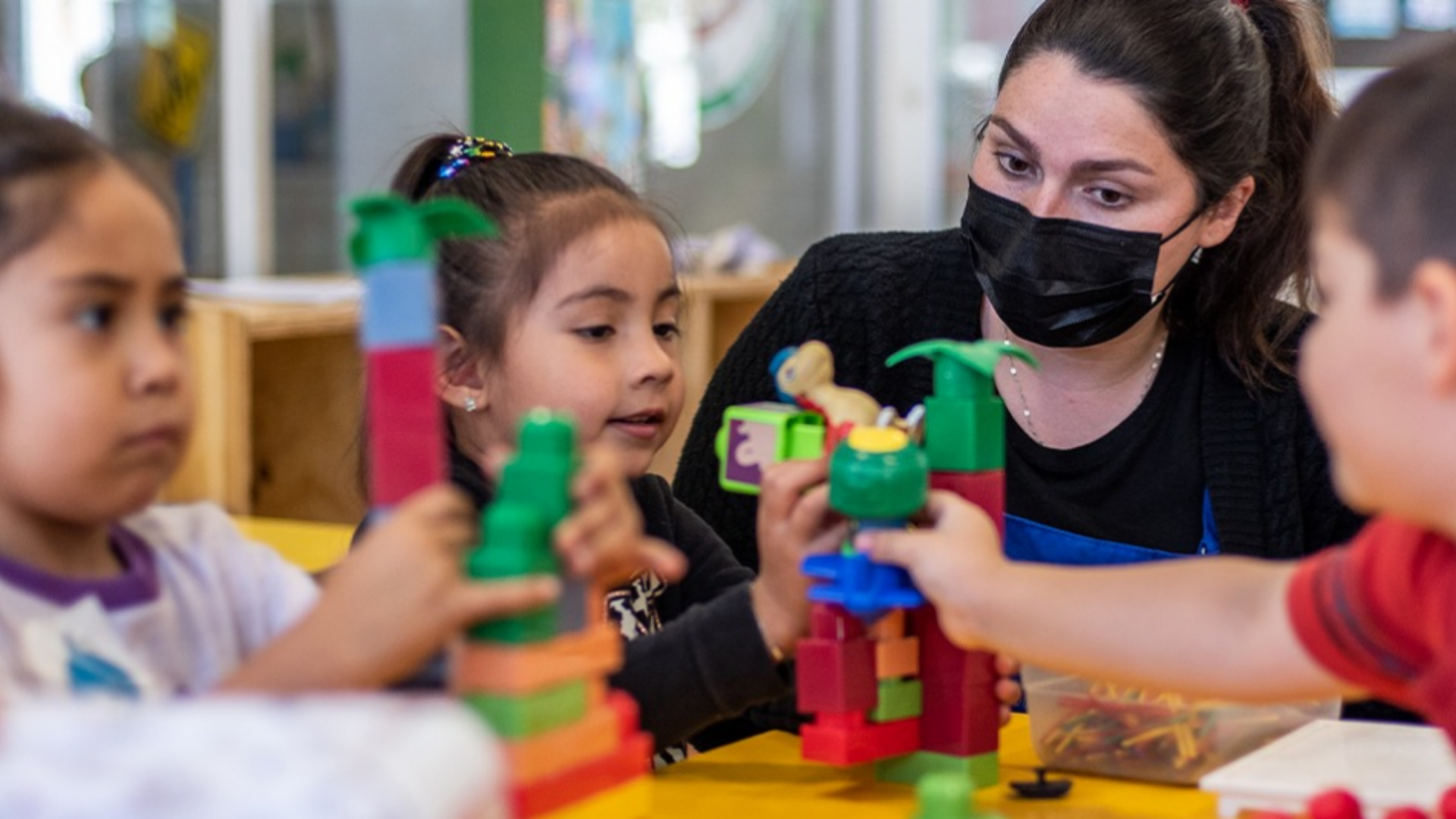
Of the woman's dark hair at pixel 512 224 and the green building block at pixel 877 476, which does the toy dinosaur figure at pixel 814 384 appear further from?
the woman's dark hair at pixel 512 224

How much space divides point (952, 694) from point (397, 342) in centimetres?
53

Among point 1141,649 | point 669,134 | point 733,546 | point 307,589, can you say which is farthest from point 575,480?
point 669,134

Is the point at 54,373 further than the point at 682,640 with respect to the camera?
No

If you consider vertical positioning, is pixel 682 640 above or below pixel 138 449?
below

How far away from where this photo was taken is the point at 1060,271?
172 cm

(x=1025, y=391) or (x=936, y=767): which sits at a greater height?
(x=1025, y=391)

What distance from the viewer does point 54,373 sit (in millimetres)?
853

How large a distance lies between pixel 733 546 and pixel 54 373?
3.27 ft

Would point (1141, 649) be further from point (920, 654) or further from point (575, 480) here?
point (575, 480)

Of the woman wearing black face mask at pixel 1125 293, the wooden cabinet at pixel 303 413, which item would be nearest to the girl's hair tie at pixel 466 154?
the woman wearing black face mask at pixel 1125 293

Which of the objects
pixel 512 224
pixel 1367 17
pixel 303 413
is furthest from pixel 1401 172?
pixel 1367 17

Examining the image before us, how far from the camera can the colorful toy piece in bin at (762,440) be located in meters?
1.23

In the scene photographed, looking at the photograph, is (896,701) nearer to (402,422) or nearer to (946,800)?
(946,800)

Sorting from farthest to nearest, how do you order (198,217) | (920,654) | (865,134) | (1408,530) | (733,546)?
(865,134) → (198,217) → (733,546) → (920,654) → (1408,530)
